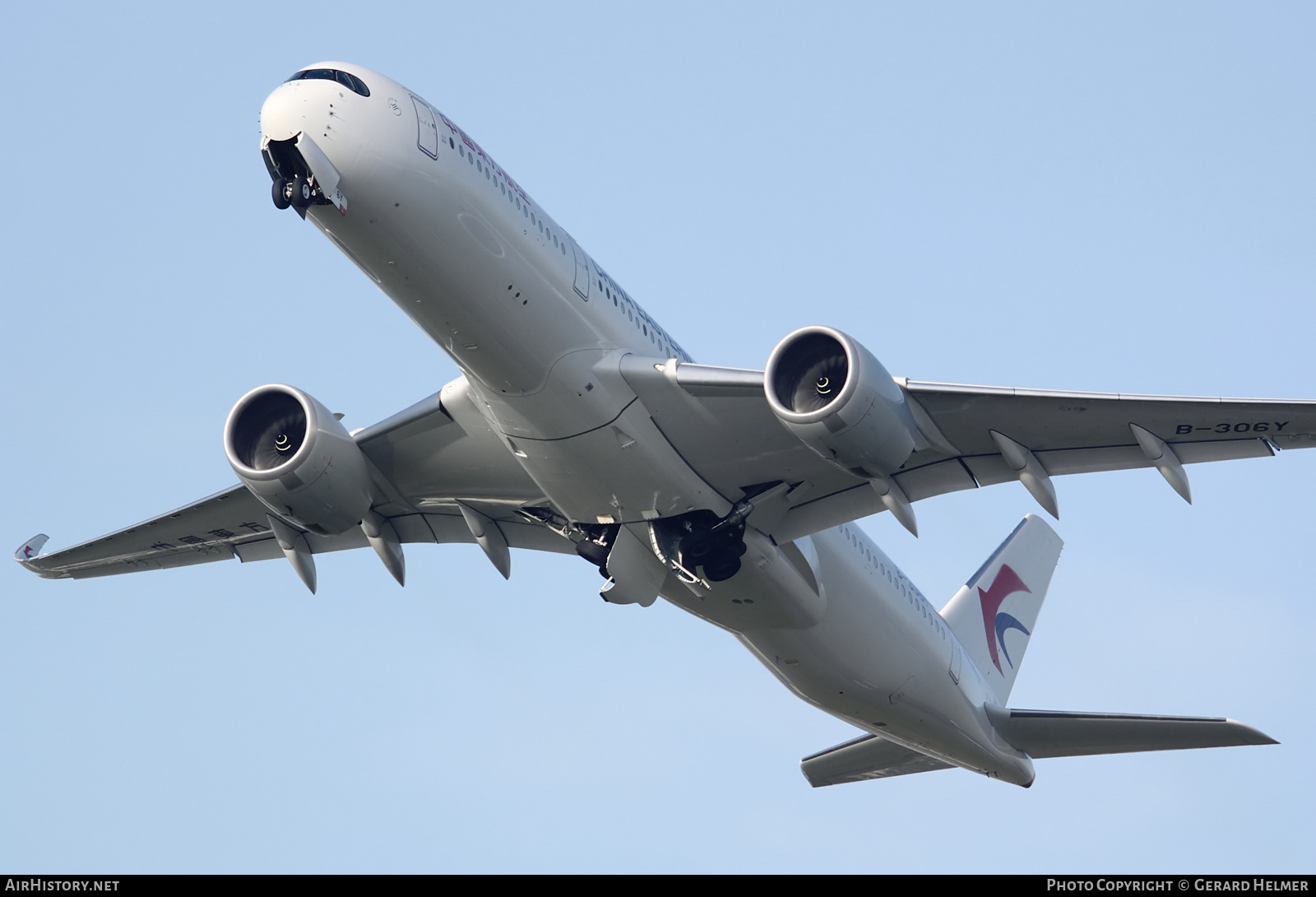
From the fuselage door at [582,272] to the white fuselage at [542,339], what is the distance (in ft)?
0.12

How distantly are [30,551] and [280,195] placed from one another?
1179 cm

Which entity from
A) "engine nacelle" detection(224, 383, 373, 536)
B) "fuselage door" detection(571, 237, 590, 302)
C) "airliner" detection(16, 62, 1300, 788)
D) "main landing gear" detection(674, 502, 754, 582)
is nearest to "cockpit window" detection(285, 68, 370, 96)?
"airliner" detection(16, 62, 1300, 788)

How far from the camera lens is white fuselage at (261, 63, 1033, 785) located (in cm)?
1916

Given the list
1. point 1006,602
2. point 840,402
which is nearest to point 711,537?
point 840,402

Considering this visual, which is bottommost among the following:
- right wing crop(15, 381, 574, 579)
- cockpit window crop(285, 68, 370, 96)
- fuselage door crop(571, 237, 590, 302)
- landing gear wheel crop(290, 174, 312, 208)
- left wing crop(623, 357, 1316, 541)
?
left wing crop(623, 357, 1316, 541)

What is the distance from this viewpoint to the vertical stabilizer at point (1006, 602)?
32.3 meters

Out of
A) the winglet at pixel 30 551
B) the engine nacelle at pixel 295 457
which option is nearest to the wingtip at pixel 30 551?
the winglet at pixel 30 551

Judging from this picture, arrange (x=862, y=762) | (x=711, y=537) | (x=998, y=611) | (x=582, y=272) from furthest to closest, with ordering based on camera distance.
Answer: (x=998, y=611)
(x=862, y=762)
(x=711, y=537)
(x=582, y=272)

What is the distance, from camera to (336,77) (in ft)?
63.4

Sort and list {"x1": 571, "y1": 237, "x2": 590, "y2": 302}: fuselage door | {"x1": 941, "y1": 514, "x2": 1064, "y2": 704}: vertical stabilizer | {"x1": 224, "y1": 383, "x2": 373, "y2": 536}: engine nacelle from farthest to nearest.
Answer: {"x1": 941, "y1": 514, "x2": 1064, "y2": 704}: vertical stabilizer → {"x1": 224, "y1": 383, "x2": 373, "y2": 536}: engine nacelle → {"x1": 571, "y1": 237, "x2": 590, "y2": 302}: fuselage door

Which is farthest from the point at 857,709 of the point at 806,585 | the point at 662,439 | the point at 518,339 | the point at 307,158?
the point at 307,158

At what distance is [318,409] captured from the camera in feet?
76.3

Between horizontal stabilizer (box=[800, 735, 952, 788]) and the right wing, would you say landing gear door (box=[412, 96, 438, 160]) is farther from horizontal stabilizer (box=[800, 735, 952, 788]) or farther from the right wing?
horizontal stabilizer (box=[800, 735, 952, 788])

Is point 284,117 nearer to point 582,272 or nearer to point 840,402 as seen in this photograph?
point 582,272
